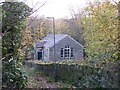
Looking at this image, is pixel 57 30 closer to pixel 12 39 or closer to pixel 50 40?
pixel 50 40

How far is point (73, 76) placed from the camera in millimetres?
4535

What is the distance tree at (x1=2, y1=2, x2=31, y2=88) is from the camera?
273 cm

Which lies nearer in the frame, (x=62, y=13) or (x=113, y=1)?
(x=113, y=1)

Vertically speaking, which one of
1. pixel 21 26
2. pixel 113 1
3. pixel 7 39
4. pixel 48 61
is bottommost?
pixel 48 61

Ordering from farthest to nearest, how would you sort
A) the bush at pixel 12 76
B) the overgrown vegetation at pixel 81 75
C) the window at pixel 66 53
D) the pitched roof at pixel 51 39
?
the window at pixel 66 53
the pitched roof at pixel 51 39
the overgrown vegetation at pixel 81 75
the bush at pixel 12 76

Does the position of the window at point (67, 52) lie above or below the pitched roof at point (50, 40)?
below

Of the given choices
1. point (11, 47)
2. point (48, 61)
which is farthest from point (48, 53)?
point (11, 47)

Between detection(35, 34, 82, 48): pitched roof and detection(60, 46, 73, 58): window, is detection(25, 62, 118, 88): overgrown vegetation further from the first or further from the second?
detection(35, 34, 82, 48): pitched roof

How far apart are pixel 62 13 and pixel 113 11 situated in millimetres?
1297

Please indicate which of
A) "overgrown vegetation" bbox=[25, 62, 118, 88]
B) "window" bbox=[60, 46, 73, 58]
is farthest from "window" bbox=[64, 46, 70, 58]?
"overgrown vegetation" bbox=[25, 62, 118, 88]

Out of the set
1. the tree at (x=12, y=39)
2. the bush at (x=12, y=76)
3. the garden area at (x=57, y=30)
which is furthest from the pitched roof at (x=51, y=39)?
the bush at (x=12, y=76)

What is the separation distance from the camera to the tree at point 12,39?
8.95 ft

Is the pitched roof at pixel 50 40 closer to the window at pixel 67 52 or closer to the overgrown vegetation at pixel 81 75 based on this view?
the window at pixel 67 52

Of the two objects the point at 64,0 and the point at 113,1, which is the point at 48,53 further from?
the point at 113,1
